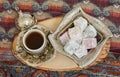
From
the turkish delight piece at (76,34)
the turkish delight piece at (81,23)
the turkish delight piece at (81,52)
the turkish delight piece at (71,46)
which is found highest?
the turkish delight piece at (81,23)

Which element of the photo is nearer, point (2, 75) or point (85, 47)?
point (85, 47)

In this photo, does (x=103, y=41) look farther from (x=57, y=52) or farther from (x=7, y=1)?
(x=7, y=1)

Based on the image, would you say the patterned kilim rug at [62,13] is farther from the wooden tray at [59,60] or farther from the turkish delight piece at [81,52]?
the turkish delight piece at [81,52]

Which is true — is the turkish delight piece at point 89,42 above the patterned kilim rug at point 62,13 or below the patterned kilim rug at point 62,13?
below

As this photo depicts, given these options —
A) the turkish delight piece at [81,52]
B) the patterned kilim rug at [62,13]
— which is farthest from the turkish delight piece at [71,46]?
the patterned kilim rug at [62,13]

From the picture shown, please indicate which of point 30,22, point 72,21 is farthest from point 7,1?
point 72,21

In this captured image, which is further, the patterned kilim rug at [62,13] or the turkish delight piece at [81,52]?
the patterned kilim rug at [62,13]
